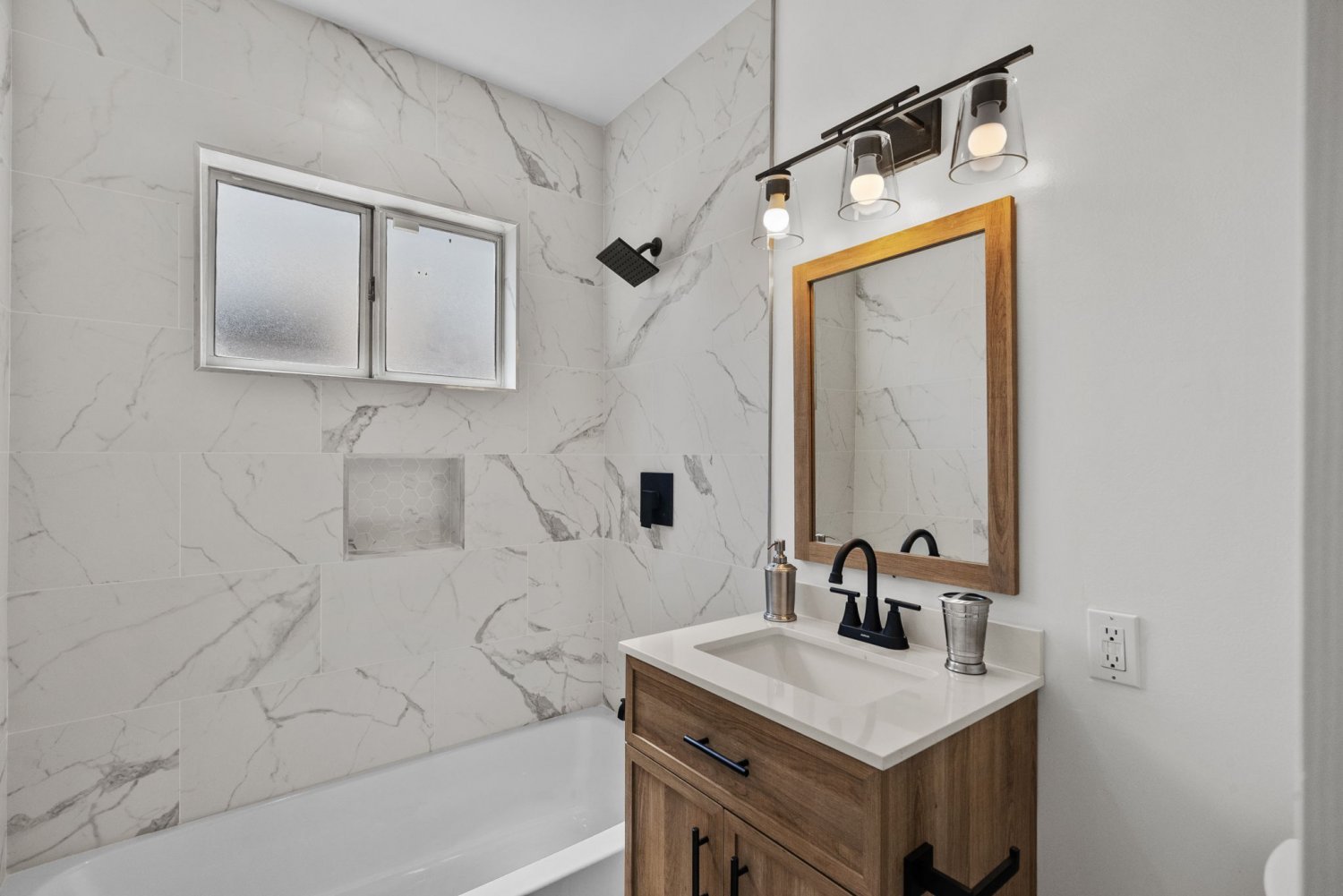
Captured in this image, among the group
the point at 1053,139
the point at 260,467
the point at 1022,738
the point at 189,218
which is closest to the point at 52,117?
the point at 189,218

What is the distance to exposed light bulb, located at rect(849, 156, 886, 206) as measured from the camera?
4.45ft

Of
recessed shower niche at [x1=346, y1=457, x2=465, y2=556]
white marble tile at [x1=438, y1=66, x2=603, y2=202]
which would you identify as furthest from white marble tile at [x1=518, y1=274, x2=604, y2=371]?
recessed shower niche at [x1=346, y1=457, x2=465, y2=556]

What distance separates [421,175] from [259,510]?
1.16 metres

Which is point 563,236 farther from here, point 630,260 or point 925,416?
point 925,416

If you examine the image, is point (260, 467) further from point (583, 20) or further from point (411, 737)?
point (583, 20)

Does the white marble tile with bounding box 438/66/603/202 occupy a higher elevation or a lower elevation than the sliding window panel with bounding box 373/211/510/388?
higher

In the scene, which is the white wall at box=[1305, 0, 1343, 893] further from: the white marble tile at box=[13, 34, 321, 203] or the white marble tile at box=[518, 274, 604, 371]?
the white marble tile at box=[13, 34, 321, 203]

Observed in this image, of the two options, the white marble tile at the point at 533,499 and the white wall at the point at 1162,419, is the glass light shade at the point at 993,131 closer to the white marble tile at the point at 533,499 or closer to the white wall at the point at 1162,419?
the white wall at the point at 1162,419

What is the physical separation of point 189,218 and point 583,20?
1247mm

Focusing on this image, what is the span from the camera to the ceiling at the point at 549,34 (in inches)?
74.0

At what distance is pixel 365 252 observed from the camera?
2074 mm

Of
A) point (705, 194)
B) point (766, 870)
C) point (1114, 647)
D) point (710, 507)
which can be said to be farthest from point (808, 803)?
point (705, 194)

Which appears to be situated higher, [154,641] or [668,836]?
[154,641]

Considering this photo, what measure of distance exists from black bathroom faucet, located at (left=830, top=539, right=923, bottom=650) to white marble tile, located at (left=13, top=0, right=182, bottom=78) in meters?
2.12
